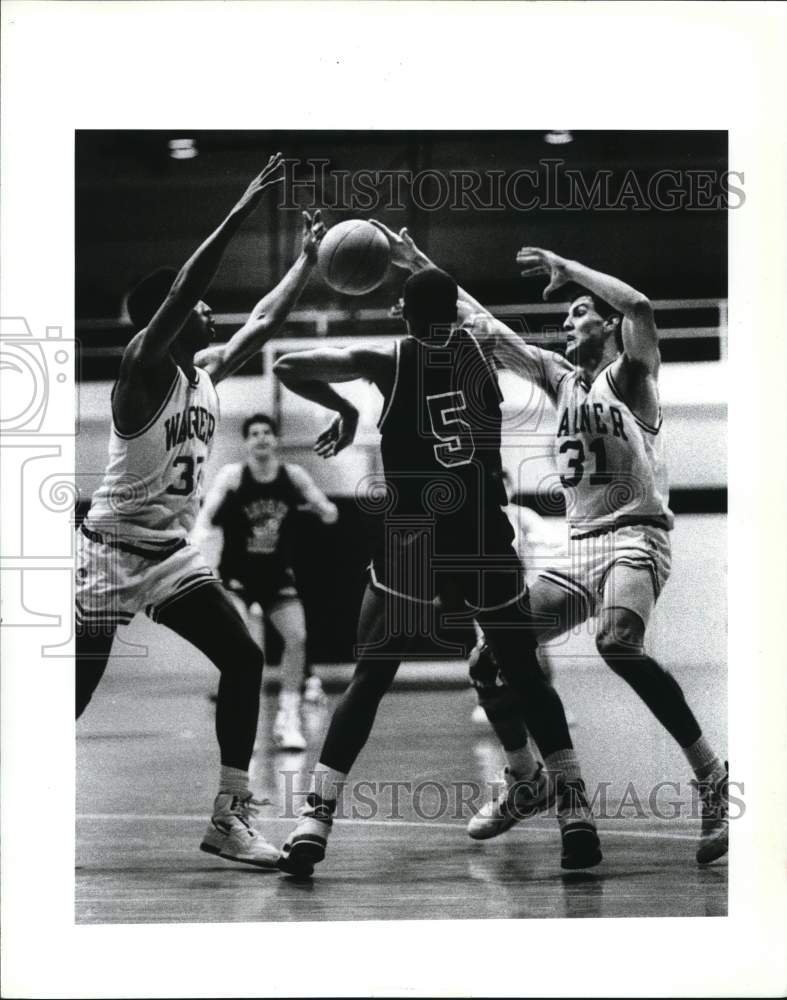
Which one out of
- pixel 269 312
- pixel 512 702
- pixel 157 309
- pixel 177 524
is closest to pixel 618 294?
pixel 269 312

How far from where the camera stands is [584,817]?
360 cm

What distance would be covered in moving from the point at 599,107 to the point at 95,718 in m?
2.23

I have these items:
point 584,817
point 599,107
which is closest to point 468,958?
point 584,817

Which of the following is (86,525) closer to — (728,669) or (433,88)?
(433,88)

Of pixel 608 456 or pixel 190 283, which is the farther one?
pixel 608 456

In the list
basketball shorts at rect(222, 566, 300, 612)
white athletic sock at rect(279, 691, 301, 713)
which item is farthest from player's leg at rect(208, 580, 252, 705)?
white athletic sock at rect(279, 691, 301, 713)

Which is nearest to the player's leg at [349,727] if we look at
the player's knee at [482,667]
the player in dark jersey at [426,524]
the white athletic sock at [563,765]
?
the player in dark jersey at [426,524]

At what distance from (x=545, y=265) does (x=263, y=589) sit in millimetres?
1223

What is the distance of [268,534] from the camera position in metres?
3.57

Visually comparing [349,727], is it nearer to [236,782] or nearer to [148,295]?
[236,782]

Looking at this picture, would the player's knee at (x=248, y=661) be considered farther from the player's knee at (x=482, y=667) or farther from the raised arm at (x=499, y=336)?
the raised arm at (x=499, y=336)

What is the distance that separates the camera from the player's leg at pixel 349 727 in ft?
11.6

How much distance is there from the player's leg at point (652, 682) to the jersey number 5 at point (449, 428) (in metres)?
0.55

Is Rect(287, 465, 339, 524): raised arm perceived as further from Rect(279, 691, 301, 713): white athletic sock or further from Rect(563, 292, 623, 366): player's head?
Rect(563, 292, 623, 366): player's head
